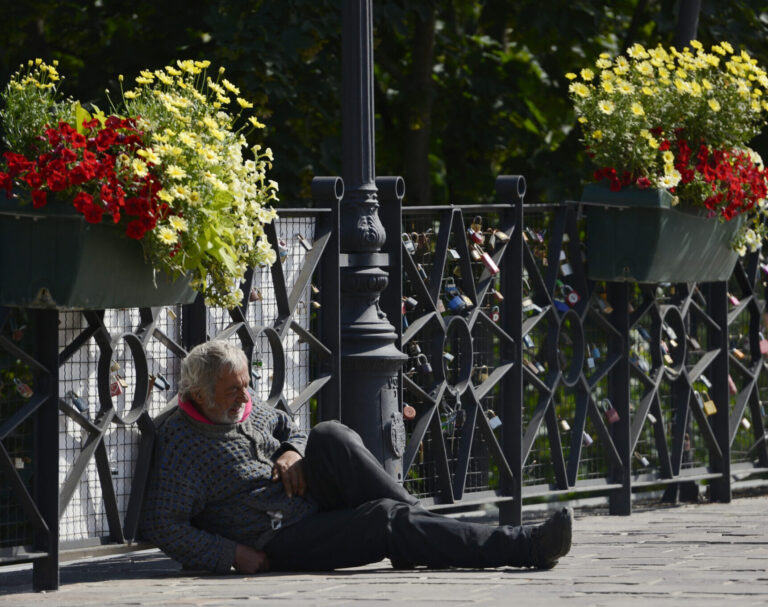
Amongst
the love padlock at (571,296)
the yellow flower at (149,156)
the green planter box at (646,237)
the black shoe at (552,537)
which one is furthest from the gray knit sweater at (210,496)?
the green planter box at (646,237)

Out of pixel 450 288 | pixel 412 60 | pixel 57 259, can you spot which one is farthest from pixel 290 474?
pixel 412 60

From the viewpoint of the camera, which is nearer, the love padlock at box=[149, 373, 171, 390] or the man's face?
the man's face

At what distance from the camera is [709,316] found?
966 cm

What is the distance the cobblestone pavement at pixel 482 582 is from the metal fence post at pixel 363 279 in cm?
93

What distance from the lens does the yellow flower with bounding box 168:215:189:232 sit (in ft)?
19.9

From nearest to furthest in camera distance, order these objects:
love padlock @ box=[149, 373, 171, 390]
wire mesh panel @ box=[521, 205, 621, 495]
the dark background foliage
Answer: love padlock @ box=[149, 373, 171, 390]
wire mesh panel @ box=[521, 205, 621, 495]
the dark background foliage

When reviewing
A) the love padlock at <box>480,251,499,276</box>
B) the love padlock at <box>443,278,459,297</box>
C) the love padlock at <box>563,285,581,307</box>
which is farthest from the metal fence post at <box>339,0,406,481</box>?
the love padlock at <box>563,285,581,307</box>

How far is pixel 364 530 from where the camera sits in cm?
635

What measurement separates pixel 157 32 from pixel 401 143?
217 centimetres

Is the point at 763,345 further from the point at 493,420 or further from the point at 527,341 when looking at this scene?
the point at 493,420

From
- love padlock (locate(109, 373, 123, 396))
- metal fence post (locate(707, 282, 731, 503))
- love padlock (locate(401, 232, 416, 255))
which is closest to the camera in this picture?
love padlock (locate(109, 373, 123, 396))

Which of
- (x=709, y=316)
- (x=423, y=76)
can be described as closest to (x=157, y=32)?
(x=423, y=76)

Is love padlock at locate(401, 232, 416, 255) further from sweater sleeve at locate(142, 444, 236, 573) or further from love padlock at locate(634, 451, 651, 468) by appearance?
love padlock at locate(634, 451, 651, 468)

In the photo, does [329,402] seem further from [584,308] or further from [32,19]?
[32,19]
